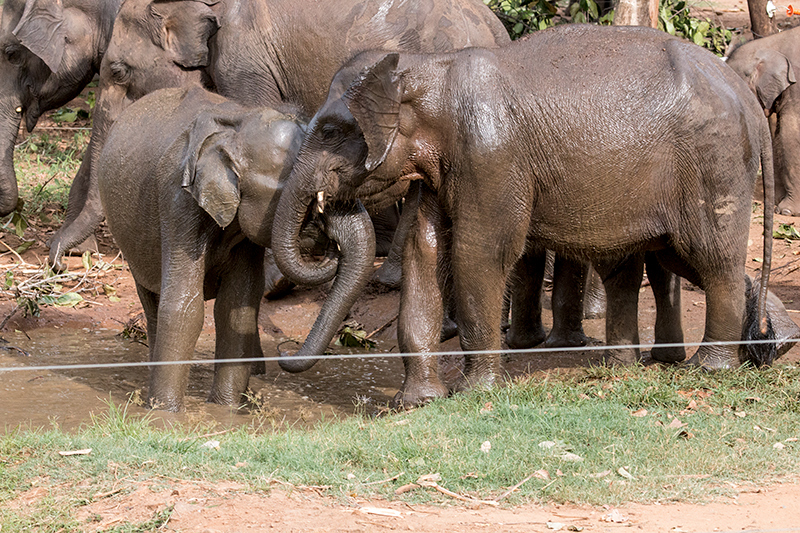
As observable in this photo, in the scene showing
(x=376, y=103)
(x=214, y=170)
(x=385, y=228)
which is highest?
(x=376, y=103)

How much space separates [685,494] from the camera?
415 centimetres

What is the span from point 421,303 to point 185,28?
3.41m

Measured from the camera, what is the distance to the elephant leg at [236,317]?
606 centimetres

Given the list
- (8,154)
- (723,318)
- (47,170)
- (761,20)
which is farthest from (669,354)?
(47,170)

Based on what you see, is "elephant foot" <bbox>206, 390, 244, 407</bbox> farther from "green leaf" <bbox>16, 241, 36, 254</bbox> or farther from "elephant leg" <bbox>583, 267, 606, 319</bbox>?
"green leaf" <bbox>16, 241, 36, 254</bbox>

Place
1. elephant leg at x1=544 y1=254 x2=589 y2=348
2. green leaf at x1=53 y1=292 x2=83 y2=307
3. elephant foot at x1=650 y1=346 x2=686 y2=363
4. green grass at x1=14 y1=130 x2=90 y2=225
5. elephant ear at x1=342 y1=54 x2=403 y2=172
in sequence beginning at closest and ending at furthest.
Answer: elephant ear at x1=342 y1=54 x2=403 y2=172 < elephant foot at x1=650 y1=346 x2=686 y2=363 < elephant leg at x1=544 y1=254 x2=589 y2=348 < green leaf at x1=53 y1=292 x2=83 y2=307 < green grass at x1=14 y1=130 x2=90 y2=225

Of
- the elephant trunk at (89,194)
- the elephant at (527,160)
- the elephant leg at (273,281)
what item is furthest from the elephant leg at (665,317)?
the elephant trunk at (89,194)

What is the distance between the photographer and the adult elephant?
24.9 feet

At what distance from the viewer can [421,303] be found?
569cm

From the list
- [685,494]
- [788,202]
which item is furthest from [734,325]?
[788,202]

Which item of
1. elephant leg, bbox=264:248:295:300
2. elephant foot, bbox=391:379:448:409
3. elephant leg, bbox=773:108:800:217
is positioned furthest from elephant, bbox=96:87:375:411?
elephant leg, bbox=773:108:800:217

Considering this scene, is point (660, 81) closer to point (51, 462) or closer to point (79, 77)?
point (51, 462)

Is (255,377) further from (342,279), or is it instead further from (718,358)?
(718,358)

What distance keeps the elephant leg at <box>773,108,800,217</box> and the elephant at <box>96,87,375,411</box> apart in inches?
259
